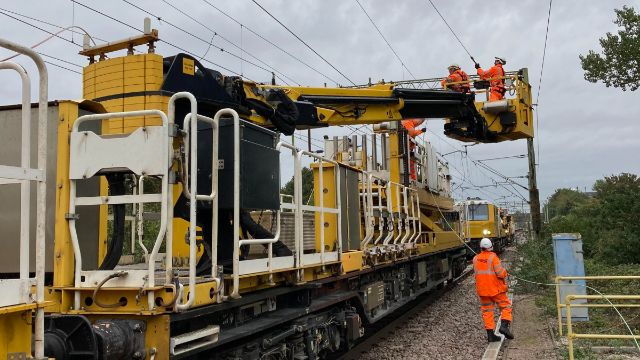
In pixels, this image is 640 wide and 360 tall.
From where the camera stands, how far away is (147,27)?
18.4 ft

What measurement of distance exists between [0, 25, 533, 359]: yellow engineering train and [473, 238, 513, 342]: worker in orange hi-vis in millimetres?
1706

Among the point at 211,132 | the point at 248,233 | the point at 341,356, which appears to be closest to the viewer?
the point at 211,132

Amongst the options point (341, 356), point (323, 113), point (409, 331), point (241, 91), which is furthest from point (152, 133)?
point (409, 331)

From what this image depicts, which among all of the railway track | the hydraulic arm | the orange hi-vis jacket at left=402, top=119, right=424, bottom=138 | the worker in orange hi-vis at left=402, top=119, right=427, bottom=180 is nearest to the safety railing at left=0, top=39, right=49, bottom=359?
the hydraulic arm

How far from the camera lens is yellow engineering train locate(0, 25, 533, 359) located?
353cm

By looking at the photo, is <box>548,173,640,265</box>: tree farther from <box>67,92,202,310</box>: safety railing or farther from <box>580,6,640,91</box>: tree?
<box>67,92,202,310</box>: safety railing

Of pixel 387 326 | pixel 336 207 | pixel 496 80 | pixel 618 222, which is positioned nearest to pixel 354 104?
pixel 336 207

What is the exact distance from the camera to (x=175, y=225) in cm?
573

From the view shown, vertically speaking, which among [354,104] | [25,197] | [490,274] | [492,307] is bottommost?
[492,307]

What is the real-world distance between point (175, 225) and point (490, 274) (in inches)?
213

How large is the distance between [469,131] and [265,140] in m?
6.54

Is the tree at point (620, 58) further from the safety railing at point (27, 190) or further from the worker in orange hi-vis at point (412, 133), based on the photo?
the safety railing at point (27, 190)

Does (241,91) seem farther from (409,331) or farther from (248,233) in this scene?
(409,331)

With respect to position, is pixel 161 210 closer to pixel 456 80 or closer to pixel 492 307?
pixel 492 307
